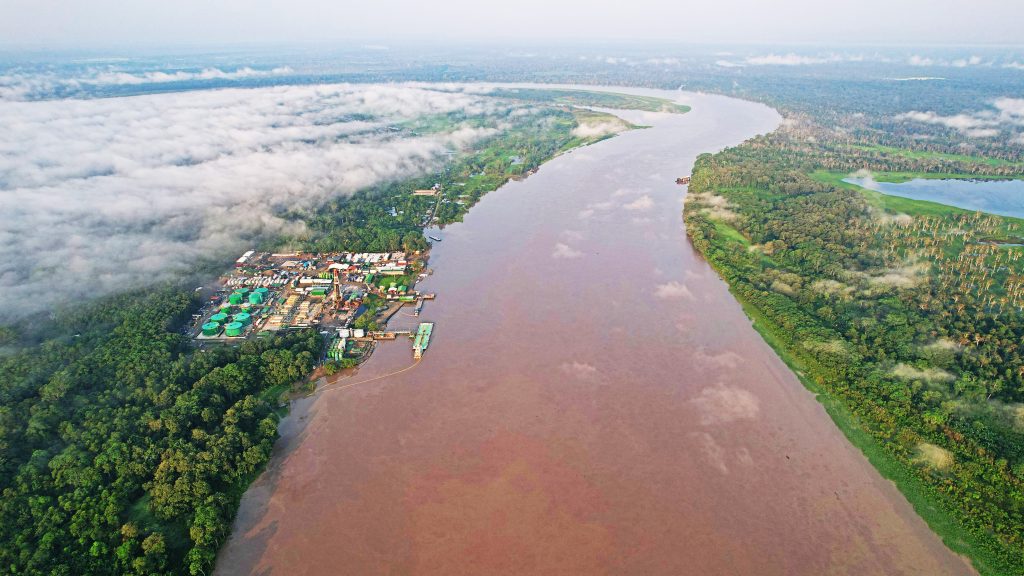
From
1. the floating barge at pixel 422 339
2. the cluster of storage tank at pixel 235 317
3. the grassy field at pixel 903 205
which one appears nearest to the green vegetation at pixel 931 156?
the grassy field at pixel 903 205

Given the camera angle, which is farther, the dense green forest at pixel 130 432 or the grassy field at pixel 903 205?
the grassy field at pixel 903 205

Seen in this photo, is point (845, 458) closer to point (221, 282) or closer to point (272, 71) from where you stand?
point (221, 282)

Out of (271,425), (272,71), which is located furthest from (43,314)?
(272,71)

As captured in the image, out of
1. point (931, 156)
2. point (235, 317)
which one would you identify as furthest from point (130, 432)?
point (931, 156)

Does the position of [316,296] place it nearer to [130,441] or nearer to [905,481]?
[130,441]

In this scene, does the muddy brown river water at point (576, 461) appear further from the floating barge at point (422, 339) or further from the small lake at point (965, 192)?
the small lake at point (965, 192)

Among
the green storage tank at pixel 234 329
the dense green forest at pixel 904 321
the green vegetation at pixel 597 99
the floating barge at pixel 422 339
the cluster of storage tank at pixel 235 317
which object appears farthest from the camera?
the green vegetation at pixel 597 99

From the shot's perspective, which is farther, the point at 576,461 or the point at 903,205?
the point at 903,205
